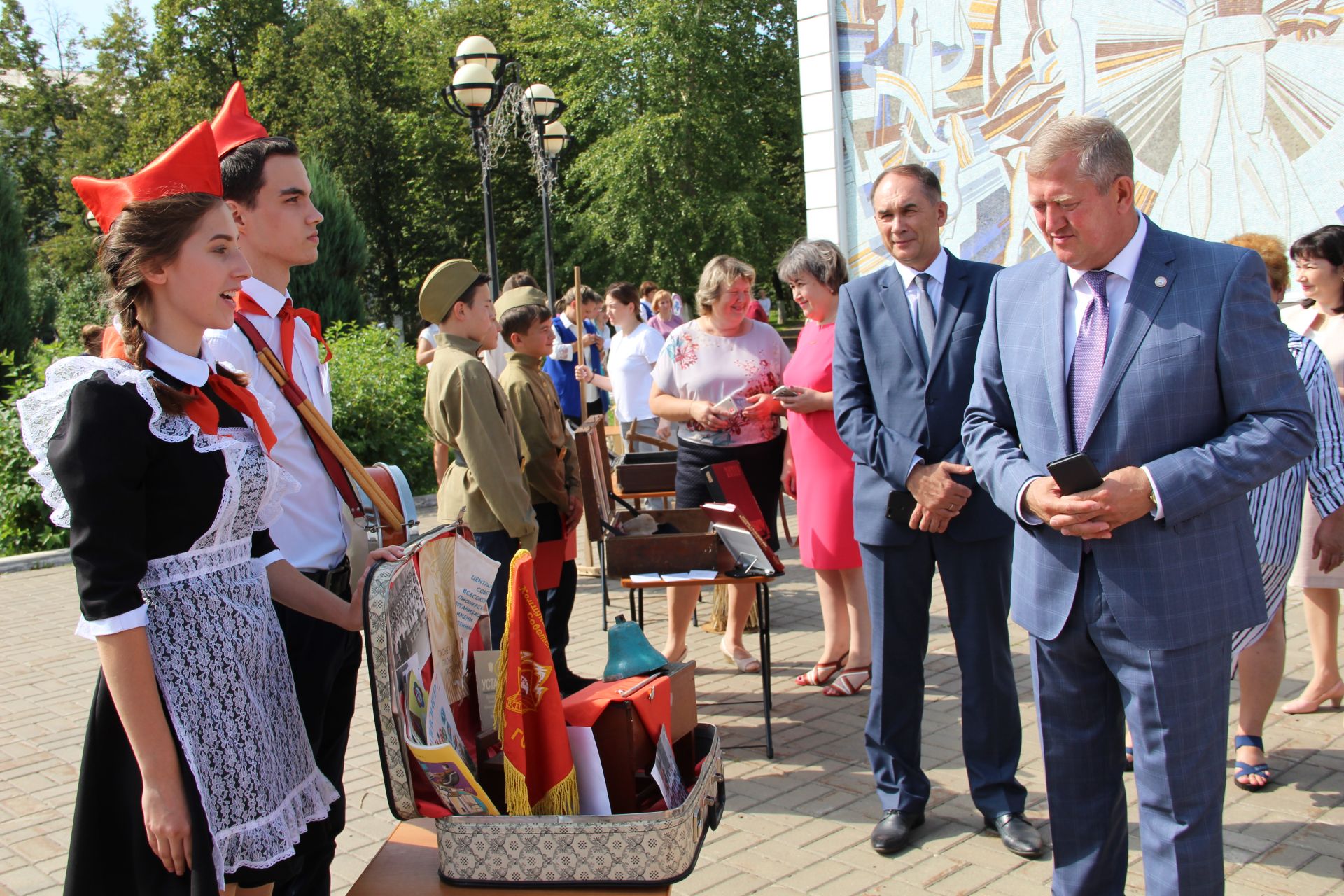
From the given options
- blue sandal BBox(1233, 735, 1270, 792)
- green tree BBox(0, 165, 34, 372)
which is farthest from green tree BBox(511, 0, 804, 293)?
blue sandal BBox(1233, 735, 1270, 792)

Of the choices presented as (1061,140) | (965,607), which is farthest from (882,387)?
(1061,140)

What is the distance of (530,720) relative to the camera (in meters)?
2.03

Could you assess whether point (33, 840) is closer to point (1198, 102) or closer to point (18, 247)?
point (1198, 102)

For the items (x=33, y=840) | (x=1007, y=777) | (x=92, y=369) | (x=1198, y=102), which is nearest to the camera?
(x=92, y=369)

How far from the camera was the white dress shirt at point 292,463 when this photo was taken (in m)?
2.61

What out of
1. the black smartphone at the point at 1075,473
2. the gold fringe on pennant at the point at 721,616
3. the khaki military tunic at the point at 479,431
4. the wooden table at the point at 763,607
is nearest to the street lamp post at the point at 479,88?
the gold fringe on pennant at the point at 721,616

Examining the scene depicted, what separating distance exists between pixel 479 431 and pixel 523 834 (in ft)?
8.97

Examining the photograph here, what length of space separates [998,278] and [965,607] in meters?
1.27

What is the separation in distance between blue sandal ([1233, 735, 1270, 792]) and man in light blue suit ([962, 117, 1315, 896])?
5.70ft

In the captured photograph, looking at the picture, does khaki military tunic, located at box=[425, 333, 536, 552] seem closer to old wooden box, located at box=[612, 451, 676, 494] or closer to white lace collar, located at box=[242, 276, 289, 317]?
white lace collar, located at box=[242, 276, 289, 317]

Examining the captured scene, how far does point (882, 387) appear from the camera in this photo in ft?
12.4

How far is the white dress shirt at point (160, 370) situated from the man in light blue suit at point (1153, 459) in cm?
189

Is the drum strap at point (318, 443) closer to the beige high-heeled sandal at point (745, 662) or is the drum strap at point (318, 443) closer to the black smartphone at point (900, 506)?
the black smartphone at point (900, 506)

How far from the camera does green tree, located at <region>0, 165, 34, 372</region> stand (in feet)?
55.0
